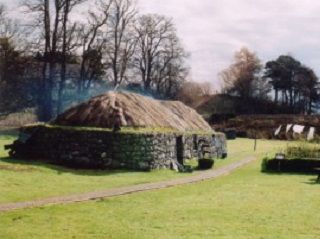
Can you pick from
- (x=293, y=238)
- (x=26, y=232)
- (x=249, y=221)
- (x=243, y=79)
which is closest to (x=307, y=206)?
(x=249, y=221)

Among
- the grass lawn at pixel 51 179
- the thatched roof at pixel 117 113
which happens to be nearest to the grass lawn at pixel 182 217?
the grass lawn at pixel 51 179

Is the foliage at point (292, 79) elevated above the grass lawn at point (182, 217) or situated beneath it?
elevated above

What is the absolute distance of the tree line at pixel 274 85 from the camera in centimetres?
8019

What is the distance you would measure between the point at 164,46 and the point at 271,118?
697 inches

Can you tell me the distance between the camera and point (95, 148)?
25.9 m

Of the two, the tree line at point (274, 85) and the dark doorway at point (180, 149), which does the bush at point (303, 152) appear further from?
the tree line at point (274, 85)

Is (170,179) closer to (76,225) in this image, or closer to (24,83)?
(76,225)

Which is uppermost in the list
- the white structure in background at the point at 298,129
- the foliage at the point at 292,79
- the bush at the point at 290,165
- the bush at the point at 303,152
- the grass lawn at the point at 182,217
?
the foliage at the point at 292,79

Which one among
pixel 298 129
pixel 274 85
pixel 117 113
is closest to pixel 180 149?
pixel 117 113

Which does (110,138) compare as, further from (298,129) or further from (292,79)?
(292,79)

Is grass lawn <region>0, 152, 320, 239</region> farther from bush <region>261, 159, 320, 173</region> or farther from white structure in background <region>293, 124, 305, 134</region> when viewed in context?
white structure in background <region>293, 124, 305, 134</region>

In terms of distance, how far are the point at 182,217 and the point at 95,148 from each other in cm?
1222

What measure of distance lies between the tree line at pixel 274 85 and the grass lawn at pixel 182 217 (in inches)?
2444

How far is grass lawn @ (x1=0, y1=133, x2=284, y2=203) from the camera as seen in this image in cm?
1739
